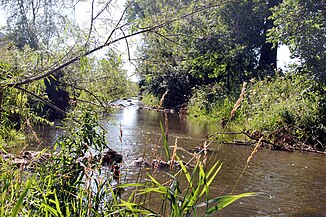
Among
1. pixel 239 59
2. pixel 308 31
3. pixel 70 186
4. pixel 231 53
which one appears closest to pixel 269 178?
pixel 70 186

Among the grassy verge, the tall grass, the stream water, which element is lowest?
the stream water

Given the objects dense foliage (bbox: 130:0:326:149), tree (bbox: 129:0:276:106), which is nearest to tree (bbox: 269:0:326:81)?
dense foliage (bbox: 130:0:326:149)

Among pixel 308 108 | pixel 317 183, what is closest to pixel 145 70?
pixel 317 183

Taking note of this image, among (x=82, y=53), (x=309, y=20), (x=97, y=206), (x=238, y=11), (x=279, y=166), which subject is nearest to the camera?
(x=97, y=206)

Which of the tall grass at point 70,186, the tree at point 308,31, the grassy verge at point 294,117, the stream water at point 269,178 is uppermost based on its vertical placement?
the tree at point 308,31

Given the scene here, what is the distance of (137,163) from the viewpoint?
569 centimetres

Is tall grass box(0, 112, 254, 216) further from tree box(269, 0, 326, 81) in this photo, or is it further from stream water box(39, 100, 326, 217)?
tree box(269, 0, 326, 81)

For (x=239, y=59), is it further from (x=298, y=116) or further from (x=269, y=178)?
(x=269, y=178)

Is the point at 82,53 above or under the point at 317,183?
above

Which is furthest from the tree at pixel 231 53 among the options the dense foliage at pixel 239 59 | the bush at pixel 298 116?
the bush at pixel 298 116

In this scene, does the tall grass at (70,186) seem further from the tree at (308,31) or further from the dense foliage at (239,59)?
the tree at (308,31)

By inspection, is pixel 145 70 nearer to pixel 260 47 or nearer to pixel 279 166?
pixel 279 166

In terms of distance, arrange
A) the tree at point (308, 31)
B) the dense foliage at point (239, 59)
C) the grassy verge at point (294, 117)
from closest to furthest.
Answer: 1. the dense foliage at point (239, 59)
2. the grassy verge at point (294, 117)
3. the tree at point (308, 31)

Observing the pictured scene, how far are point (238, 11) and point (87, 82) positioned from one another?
12687 millimetres
